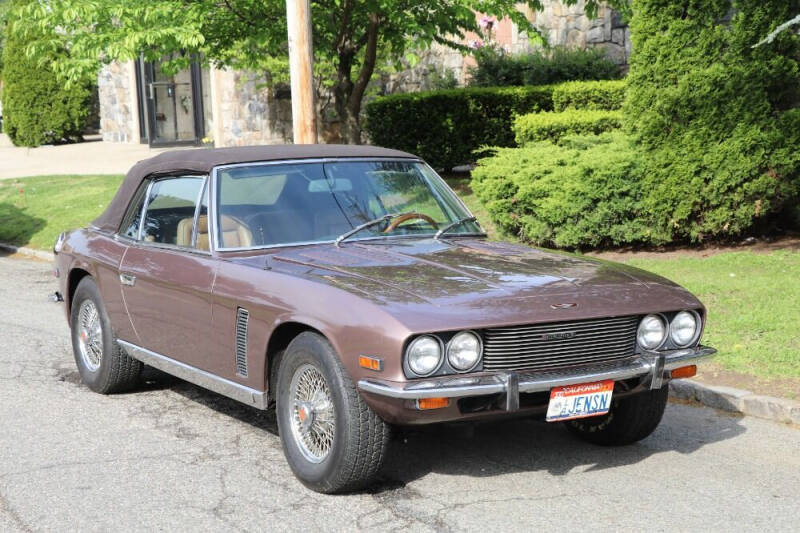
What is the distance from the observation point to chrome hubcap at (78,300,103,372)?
6883mm

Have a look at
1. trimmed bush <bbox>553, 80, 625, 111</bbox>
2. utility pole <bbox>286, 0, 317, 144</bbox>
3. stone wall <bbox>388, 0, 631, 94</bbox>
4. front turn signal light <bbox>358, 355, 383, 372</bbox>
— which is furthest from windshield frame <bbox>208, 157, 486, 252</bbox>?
stone wall <bbox>388, 0, 631, 94</bbox>

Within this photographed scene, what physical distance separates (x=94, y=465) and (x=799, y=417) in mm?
4013

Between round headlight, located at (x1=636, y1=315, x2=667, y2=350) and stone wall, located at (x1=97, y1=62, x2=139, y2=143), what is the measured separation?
88.5 feet

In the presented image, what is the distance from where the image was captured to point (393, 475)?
5.12 meters

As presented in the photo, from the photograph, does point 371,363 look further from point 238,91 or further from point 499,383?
point 238,91

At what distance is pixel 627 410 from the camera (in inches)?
214

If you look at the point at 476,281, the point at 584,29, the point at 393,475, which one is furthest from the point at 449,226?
the point at 584,29

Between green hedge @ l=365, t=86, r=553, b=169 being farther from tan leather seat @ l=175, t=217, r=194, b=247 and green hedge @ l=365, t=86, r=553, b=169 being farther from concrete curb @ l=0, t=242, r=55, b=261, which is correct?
tan leather seat @ l=175, t=217, r=194, b=247

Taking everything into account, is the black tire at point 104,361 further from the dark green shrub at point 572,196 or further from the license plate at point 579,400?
the dark green shrub at point 572,196

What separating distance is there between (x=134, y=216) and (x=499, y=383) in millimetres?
3224

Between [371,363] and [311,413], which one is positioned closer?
[371,363]

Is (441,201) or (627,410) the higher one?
(441,201)

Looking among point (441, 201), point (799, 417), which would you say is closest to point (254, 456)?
point (441, 201)

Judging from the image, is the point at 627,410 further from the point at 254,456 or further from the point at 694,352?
the point at 254,456
